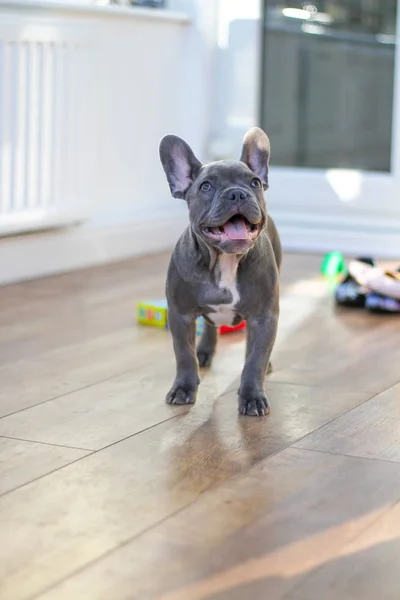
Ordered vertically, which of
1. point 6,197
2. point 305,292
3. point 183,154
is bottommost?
point 305,292

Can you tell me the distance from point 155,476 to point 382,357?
98cm

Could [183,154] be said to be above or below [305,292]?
above

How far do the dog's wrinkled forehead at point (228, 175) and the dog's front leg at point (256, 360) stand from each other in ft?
0.91

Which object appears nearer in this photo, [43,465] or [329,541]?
[329,541]

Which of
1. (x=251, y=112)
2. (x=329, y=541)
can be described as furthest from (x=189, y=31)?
(x=329, y=541)

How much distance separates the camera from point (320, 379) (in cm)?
238

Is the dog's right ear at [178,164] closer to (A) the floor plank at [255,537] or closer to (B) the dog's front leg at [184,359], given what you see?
(B) the dog's front leg at [184,359]

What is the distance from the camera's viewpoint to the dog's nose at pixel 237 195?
1915mm

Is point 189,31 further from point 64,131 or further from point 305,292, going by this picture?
point 305,292

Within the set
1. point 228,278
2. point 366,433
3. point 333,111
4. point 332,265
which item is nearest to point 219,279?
point 228,278

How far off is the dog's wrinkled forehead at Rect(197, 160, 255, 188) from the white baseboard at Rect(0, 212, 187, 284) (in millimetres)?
1636

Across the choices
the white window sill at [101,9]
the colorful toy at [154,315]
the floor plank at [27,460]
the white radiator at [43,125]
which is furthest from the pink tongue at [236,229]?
the white window sill at [101,9]

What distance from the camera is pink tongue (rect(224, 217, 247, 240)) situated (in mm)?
1949

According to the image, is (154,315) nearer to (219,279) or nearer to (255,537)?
(219,279)
